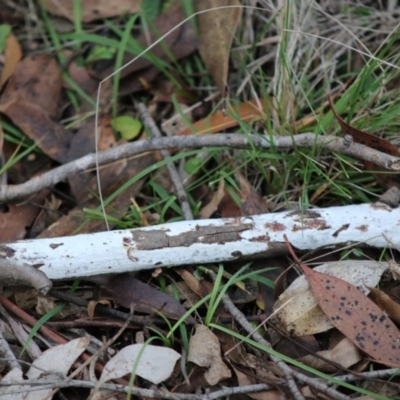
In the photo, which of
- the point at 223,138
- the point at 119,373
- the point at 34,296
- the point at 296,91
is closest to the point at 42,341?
the point at 34,296

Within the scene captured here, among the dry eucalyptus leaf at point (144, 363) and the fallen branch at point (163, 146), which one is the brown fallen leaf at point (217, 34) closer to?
the fallen branch at point (163, 146)

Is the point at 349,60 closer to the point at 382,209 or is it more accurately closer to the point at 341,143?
the point at 341,143

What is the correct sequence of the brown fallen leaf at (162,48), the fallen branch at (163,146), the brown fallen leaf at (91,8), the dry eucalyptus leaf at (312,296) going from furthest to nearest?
the brown fallen leaf at (91,8), the brown fallen leaf at (162,48), the fallen branch at (163,146), the dry eucalyptus leaf at (312,296)

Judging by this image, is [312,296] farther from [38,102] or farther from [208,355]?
[38,102]

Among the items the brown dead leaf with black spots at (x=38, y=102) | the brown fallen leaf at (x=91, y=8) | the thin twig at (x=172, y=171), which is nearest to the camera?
the thin twig at (x=172, y=171)

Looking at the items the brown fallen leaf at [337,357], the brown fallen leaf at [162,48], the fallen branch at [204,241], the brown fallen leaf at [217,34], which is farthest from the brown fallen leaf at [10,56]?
the brown fallen leaf at [337,357]

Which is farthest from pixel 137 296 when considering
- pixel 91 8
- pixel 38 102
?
pixel 91 8
